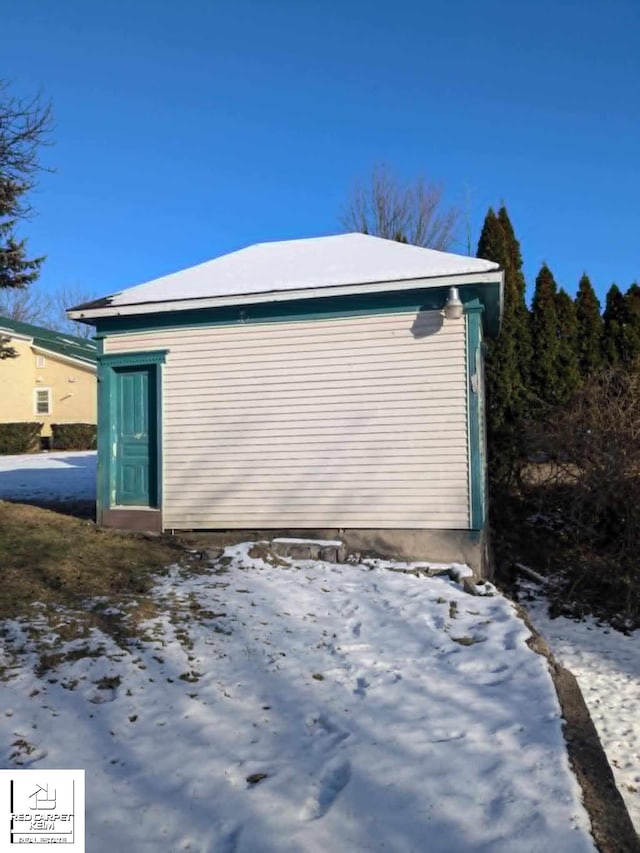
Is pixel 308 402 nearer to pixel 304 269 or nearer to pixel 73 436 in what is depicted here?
pixel 304 269

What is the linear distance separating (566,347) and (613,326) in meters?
2.29

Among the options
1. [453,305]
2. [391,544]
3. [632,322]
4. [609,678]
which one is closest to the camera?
Result: [609,678]

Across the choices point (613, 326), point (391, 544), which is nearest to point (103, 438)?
point (391, 544)

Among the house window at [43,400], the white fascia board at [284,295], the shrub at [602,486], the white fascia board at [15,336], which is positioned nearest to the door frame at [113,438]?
the white fascia board at [284,295]

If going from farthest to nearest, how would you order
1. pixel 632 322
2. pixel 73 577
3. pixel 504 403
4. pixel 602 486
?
pixel 632 322, pixel 504 403, pixel 602 486, pixel 73 577

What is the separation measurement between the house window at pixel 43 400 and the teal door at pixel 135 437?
20171 millimetres

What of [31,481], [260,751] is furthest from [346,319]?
[31,481]

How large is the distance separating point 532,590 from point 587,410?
8.86 feet

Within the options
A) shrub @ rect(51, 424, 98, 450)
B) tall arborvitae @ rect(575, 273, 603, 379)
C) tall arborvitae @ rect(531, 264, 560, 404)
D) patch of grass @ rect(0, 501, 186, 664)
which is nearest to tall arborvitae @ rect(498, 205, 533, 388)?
tall arborvitae @ rect(531, 264, 560, 404)

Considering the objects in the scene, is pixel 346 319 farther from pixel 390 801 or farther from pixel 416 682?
pixel 390 801

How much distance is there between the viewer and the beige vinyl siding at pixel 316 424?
7.48 metres

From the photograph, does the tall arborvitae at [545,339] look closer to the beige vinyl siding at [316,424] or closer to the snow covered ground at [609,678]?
the snow covered ground at [609,678]

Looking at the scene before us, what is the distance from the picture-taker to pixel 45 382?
88.4 feet

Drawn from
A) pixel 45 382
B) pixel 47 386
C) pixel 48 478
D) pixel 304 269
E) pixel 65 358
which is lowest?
pixel 48 478
